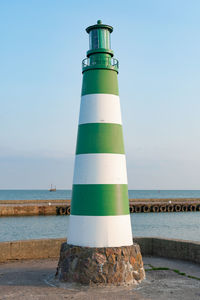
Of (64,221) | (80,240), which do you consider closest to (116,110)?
(80,240)

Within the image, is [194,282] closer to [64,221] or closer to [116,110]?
[116,110]

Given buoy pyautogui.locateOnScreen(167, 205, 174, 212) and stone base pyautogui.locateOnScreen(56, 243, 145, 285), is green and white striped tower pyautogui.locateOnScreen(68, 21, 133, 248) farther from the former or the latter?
buoy pyautogui.locateOnScreen(167, 205, 174, 212)

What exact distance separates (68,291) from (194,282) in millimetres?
3097

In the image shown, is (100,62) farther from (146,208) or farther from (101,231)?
(146,208)

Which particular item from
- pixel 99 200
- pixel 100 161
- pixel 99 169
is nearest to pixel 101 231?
pixel 99 200

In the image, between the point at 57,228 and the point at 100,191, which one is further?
the point at 57,228

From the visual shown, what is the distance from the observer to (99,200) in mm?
8609

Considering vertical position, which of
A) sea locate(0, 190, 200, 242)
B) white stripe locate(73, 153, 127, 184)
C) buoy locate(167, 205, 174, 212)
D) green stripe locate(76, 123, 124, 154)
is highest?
green stripe locate(76, 123, 124, 154)

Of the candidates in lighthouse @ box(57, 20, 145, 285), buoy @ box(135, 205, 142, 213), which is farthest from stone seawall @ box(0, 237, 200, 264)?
buoy @ box(135, 205, 142, 213)

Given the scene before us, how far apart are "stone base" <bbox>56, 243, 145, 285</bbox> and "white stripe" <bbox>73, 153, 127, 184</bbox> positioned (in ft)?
5.45

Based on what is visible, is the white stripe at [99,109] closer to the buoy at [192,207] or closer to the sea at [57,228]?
the sea at [57,228]

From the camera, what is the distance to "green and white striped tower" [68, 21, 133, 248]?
8.61 meters

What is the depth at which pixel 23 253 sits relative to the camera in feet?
36.5

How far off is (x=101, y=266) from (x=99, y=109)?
3898 millimetres
